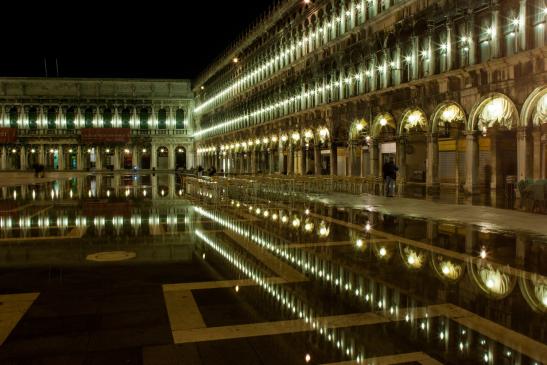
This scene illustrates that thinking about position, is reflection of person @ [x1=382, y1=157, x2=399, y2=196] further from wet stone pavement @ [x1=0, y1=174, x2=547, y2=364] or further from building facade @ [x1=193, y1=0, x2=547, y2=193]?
wet stone pavement @ [x1=0, y1=174, x2=547, y2=364]

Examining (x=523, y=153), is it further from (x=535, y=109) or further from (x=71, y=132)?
(x=71, y=132)

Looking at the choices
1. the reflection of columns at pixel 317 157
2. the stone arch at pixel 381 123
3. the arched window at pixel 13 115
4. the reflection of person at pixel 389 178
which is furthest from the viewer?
the arched window at pixel 13 115

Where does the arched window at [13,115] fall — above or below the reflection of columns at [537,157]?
above

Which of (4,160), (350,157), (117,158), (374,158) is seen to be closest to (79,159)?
(117,158)

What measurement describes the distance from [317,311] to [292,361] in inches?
72.8

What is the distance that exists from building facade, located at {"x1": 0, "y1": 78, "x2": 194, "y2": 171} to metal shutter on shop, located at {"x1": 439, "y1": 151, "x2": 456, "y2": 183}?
251 feet

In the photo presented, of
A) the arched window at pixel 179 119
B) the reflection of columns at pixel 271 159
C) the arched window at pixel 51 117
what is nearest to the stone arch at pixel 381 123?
the reflection of columns at pixel 271 159

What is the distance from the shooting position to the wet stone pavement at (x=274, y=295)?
19.8 feet

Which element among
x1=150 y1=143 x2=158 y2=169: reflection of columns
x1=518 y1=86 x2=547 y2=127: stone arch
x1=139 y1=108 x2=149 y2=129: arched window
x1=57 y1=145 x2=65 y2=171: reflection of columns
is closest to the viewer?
x1=518 y1=86 x2=547 y2=127: stone arch

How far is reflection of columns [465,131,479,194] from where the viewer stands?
2833cm

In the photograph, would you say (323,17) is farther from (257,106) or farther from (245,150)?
(245,150)

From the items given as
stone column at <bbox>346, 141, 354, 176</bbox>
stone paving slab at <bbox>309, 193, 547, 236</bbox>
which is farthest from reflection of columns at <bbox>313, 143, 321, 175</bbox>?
stone paving slab at <bbox>309, 193, 547, 236</bbox>

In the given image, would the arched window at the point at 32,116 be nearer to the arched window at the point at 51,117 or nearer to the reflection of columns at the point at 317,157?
the arched window at the point at 51,117

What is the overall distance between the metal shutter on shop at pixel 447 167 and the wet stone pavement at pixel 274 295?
1985 cm
